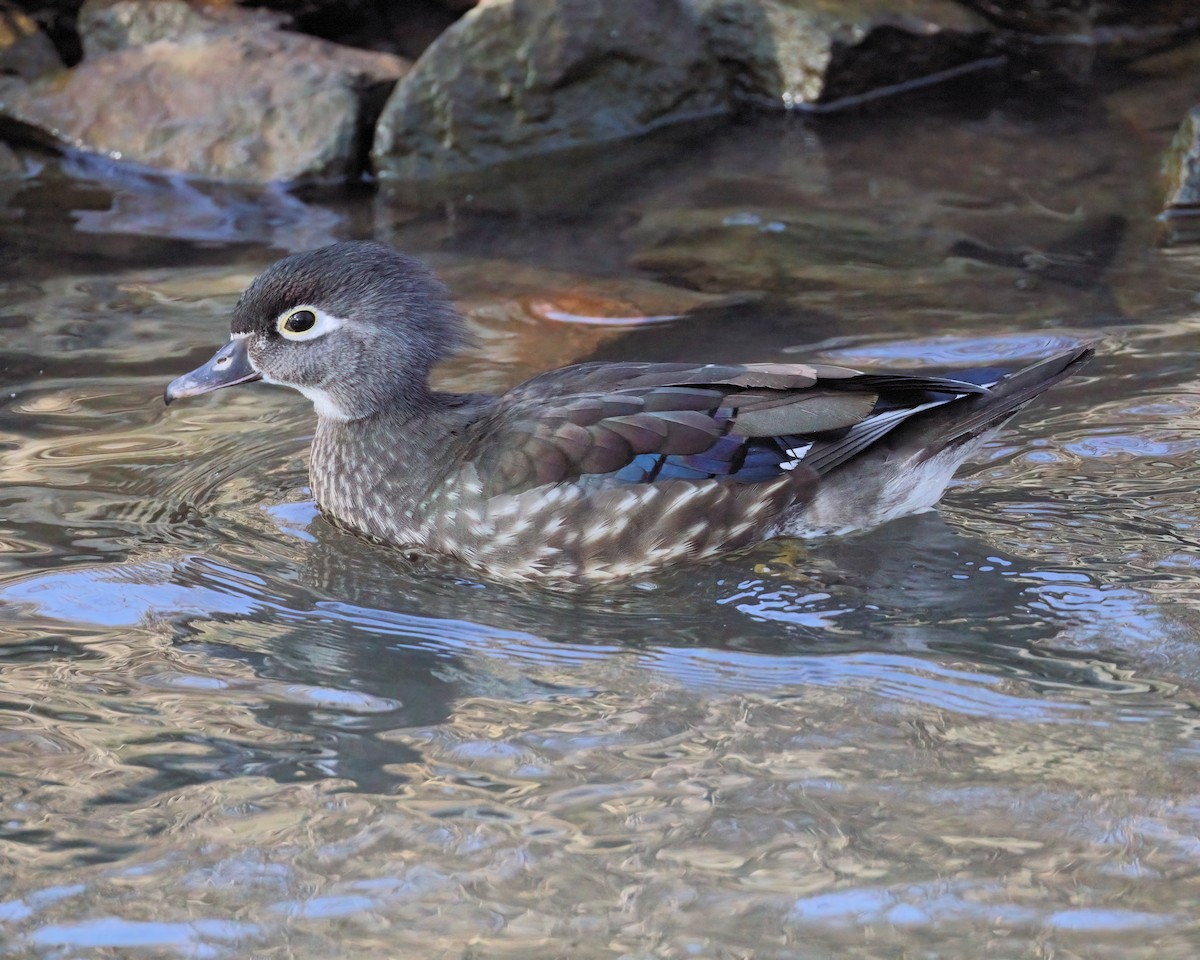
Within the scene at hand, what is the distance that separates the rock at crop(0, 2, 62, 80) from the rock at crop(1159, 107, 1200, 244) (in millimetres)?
6870

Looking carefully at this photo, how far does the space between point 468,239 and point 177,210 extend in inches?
72.0

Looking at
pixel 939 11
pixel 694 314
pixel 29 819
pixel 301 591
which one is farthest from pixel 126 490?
pixel 939 11

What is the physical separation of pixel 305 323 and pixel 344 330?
15 cm

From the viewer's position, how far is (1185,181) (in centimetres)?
857

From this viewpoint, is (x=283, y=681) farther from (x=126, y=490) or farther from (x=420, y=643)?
(x=126, y=490)

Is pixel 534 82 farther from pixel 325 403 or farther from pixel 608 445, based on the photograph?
pixel 608 445

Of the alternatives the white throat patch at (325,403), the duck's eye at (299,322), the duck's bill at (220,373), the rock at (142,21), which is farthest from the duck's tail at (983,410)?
the rock at (142,21)

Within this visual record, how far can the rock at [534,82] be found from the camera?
9.73 metres

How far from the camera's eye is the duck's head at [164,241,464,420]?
5.90 m

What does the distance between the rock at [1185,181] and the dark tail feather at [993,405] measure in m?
3.36

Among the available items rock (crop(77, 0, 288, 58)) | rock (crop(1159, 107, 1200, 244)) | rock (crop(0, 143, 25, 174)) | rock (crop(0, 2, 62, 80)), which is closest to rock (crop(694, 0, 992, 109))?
rock (crop(1159, 107, 1200, 244))

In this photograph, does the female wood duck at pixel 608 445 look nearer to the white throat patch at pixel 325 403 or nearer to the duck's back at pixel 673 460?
the duck's back at pixel 673 460

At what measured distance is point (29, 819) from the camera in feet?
13.8

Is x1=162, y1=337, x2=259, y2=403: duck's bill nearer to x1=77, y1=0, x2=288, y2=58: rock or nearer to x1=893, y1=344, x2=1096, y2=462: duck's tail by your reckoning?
x1=893, y1=344, x2=1096, y2=462: duck's tail
